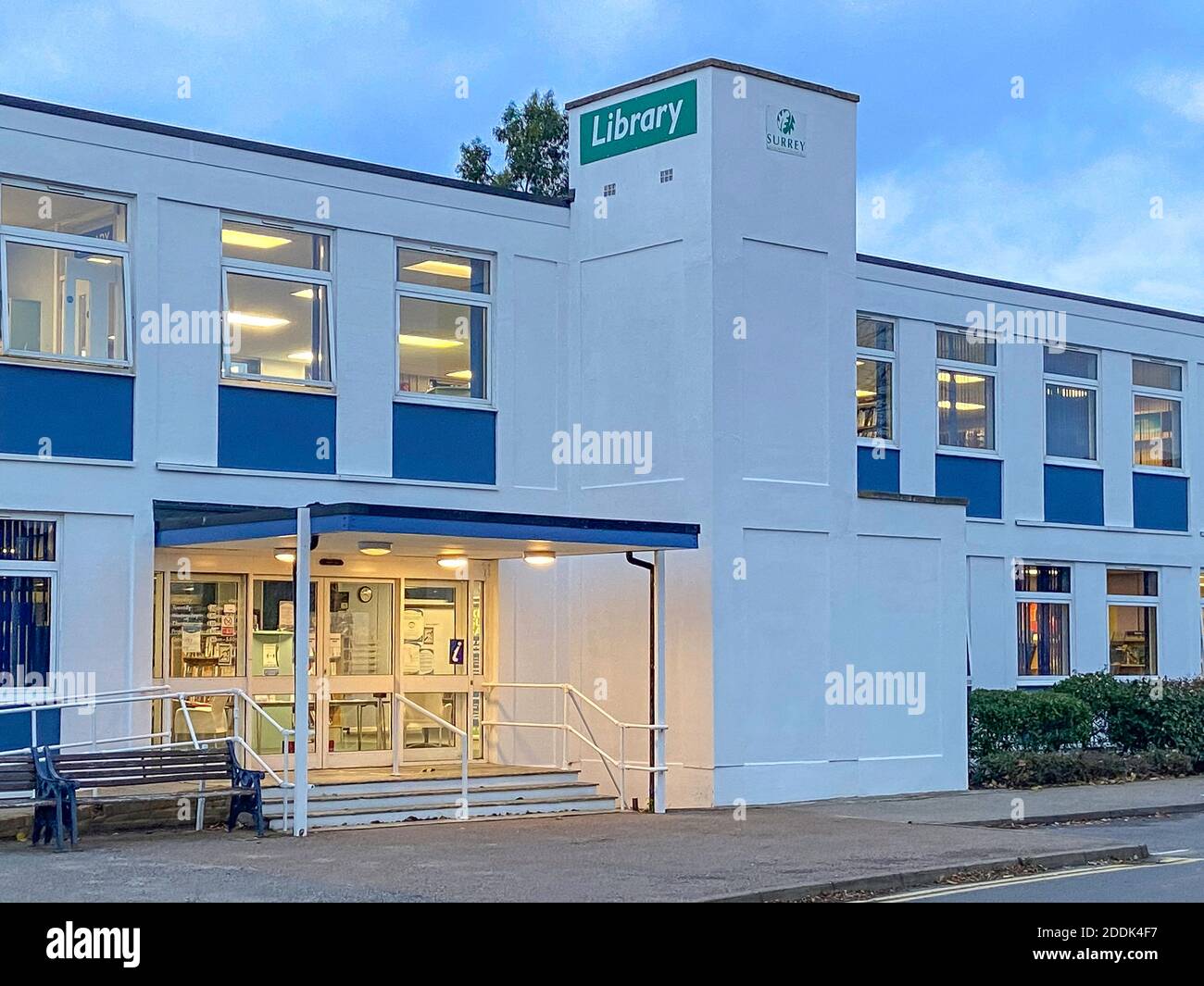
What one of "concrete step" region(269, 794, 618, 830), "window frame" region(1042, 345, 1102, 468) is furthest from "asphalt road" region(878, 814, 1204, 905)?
"window frame" region(1042, 345, 1102, 468)

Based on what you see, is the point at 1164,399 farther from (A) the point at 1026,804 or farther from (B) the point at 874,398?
(A) the point at 1026,804

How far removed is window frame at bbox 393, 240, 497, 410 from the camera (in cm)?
1945

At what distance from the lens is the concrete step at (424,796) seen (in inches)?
662

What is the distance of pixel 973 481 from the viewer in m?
25.2

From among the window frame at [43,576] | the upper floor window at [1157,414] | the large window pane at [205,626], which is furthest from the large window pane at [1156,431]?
the window frame at [43,576]

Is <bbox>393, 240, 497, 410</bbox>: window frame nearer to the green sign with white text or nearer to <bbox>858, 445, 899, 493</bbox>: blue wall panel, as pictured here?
the green sign with white text

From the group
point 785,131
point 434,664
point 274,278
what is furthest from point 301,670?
point 785,131

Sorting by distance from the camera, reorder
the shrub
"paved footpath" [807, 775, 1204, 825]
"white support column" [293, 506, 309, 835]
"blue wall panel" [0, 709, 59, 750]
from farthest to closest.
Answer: the shrub
"paved footpath" [807, 775, 1204, 825]
"blue wall panel" [0, 709, 59, 750]
"white support column" [293, 506, 309, 835]

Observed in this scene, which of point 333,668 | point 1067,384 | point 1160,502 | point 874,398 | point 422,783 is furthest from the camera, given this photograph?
point 1160,502

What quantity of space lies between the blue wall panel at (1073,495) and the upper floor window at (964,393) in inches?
53.8

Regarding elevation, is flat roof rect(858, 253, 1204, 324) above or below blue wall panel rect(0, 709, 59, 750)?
above

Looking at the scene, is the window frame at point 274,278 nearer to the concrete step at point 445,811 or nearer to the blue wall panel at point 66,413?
the blue wall panel at point 66,413

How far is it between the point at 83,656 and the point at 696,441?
22.7 feet

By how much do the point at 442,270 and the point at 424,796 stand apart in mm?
6172
